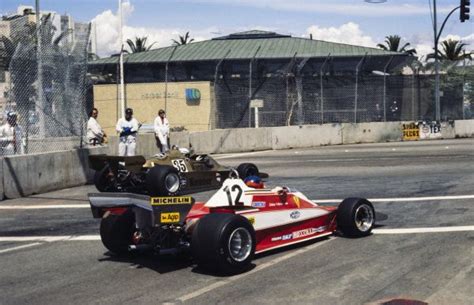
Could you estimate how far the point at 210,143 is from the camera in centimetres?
2567

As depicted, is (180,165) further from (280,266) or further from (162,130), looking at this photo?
(162,130)

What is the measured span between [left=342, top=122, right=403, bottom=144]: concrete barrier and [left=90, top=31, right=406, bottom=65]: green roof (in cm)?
2289

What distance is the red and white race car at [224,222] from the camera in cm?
652

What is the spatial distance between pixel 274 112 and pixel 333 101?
3404 millimetres

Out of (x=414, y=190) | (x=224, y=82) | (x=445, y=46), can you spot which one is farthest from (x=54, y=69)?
(x=445, y=46)

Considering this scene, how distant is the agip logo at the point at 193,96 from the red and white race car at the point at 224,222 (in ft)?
105

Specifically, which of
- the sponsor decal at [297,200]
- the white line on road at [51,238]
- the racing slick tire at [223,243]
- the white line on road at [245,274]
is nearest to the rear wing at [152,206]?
the racing slick tire at [223,243]

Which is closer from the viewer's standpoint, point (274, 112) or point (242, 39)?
point (274, 112)

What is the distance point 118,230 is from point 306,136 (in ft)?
74.1

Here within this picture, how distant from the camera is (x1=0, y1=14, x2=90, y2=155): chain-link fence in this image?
14.2 meters

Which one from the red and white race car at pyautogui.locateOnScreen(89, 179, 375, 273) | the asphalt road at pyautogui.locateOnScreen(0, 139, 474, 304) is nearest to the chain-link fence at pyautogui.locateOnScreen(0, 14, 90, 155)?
the asphalt road at pyautogui.locateOnScreen(0, 139, 474, 304)

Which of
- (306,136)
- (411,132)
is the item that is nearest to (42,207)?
(306,136)

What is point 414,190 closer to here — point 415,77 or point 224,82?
point 224,82

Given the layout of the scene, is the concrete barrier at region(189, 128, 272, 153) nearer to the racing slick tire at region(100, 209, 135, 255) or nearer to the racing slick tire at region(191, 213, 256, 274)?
the racing slick tire at region(100, 209, 135, 255)
